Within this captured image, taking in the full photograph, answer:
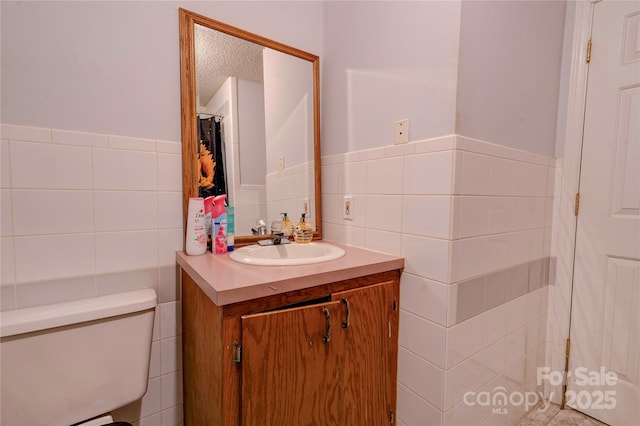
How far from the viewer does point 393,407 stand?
1.11m

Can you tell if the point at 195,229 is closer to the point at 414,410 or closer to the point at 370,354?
the point at 370,354

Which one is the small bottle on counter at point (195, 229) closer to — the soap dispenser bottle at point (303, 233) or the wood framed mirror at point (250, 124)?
the wood framed mirror at point (250, 124)

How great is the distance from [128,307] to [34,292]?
0.97 ft

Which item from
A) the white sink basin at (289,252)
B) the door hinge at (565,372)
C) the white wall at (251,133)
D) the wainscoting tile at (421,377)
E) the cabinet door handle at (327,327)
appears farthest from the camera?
the door hinge at (565,372)

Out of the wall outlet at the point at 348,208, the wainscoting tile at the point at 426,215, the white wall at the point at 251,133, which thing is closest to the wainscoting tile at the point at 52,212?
the white wall at the point at 251,133

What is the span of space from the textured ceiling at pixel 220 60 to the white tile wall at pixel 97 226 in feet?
→ 0.95

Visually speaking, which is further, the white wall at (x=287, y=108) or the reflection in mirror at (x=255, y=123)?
the white wall at (x=287, y=108)

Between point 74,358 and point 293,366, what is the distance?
2.20ft

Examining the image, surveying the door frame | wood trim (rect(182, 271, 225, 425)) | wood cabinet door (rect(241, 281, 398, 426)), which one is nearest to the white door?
the door frame

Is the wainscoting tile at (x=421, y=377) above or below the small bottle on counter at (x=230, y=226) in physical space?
below

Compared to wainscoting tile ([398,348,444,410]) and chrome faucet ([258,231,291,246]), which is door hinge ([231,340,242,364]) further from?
wainscoting tile ([398,348,444,410])

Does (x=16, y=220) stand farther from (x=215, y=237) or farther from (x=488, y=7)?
(x=488, y=7)

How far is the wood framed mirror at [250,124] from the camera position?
1150 mm

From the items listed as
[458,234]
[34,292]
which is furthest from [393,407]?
[34,292]
